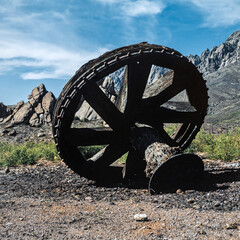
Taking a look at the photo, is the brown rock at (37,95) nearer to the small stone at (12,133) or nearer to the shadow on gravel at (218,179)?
the small stone at (12,133)

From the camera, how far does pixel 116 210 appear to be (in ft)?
14.0

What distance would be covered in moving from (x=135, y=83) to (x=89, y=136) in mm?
1384

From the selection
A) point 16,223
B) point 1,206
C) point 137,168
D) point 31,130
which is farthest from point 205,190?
point 31,130

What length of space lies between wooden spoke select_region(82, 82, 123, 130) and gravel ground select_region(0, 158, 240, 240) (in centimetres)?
133

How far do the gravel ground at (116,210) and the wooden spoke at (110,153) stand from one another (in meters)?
0.50

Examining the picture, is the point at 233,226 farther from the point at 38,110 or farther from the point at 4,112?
the point at 4,112

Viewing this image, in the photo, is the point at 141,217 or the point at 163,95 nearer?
the point at 141,217

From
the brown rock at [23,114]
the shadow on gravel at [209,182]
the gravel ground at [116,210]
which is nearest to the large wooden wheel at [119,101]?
the shadow on gravel at [209,182]

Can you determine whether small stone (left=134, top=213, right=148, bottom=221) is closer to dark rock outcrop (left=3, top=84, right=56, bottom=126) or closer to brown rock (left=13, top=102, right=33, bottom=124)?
dark rock outcrop (left=3, top=84, right=56, bottom=126)

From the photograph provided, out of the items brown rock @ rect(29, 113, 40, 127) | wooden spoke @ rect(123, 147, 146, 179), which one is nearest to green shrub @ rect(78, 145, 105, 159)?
wooden spoke @ rect(123, 147, 146, 179)

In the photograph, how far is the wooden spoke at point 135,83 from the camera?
5.36 metres

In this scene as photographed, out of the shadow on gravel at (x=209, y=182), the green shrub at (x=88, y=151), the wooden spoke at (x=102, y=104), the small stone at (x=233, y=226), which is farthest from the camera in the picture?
the green shrub at (x=88, y=151)

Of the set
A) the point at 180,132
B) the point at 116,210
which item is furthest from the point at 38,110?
the point at 116,210

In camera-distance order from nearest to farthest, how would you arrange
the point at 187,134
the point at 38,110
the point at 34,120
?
the point at 187,134 → the point at 34,120 → the point at 38,110
